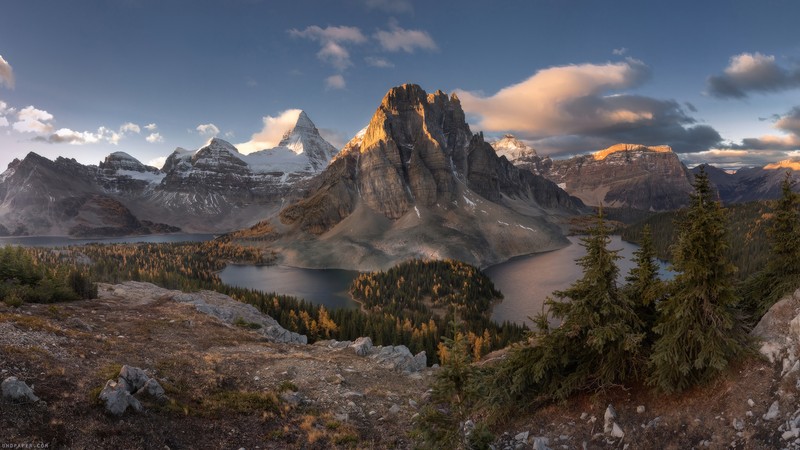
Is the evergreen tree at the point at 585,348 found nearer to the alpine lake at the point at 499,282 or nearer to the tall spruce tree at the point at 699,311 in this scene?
the tall spruce tree at the point at 699,311

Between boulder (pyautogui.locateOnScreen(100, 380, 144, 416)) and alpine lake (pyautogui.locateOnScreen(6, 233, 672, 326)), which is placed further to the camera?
alpine lake (pyautogui.locateOnScreen(6, 233, 672, 326))

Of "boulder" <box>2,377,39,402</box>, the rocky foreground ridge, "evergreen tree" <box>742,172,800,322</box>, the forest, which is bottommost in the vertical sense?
the forest

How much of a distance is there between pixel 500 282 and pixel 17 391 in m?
155

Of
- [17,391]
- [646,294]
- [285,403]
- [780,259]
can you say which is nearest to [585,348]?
[646,294]

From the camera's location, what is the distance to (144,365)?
1011 inches

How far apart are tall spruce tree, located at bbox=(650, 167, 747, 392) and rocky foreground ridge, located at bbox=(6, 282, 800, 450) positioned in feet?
2.97

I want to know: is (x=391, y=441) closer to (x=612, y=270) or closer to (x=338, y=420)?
(x=338, y=420)

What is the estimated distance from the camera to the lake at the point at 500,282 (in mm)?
123150

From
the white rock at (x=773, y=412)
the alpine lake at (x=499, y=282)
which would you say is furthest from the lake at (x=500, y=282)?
the white rock at (x=773, y=412)

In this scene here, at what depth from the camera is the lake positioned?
404 feet

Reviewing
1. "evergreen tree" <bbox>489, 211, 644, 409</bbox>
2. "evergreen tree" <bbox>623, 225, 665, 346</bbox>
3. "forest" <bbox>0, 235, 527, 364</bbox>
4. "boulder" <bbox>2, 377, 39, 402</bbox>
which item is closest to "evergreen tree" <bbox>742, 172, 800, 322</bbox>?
"evergreen tree" <bbox>623, 225, 665, 346</bbox>

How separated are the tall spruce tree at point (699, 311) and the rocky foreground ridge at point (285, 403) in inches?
35.6

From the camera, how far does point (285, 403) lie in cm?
2403

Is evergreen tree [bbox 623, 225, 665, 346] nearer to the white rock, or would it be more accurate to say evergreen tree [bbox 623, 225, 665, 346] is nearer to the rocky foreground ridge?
the rocky foreground ridge
